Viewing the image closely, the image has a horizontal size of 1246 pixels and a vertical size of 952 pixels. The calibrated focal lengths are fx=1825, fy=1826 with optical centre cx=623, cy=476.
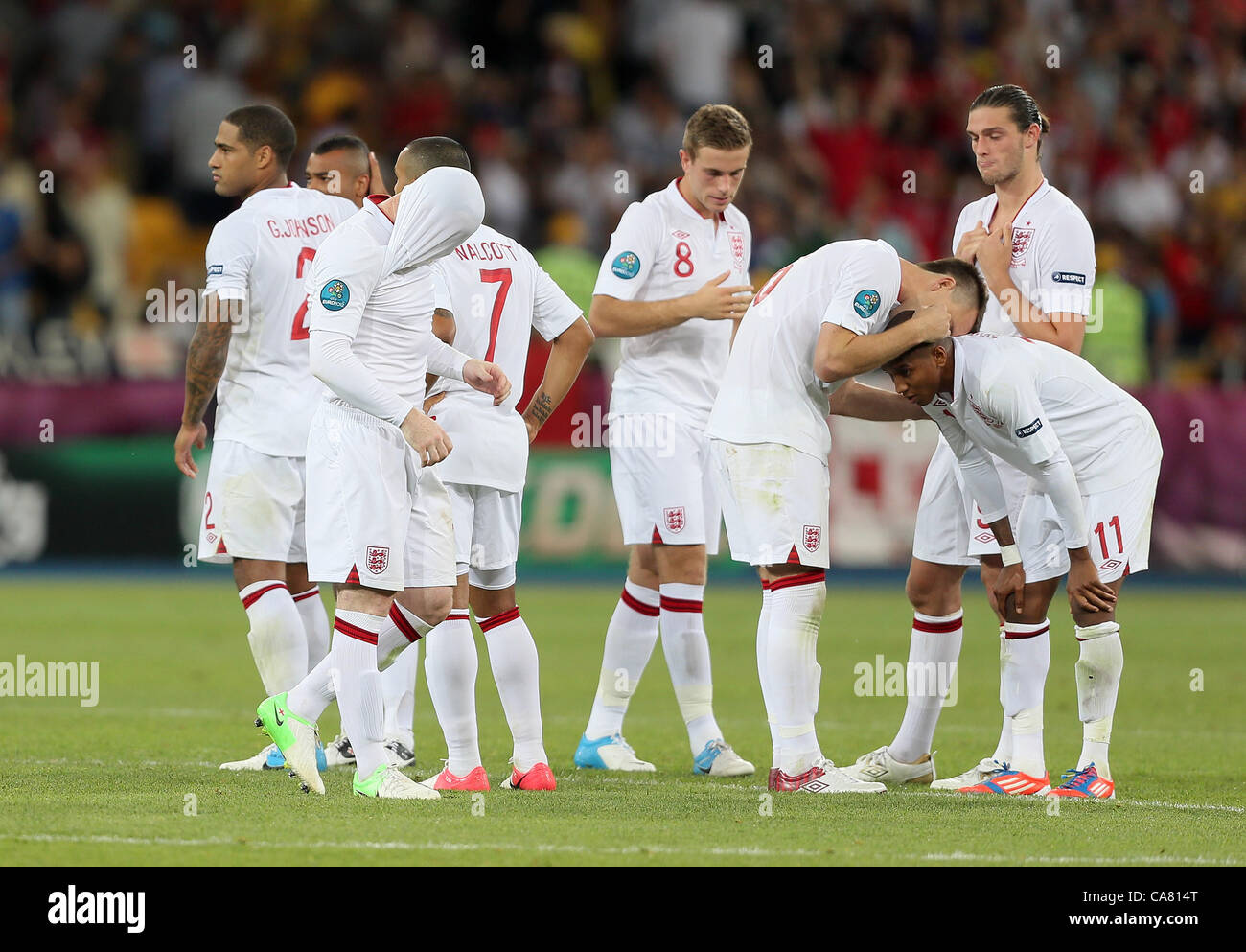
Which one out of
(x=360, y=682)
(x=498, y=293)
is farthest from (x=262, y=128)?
(x=360, y=682)

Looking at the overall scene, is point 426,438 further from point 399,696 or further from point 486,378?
point 399,696

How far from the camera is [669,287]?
866cm

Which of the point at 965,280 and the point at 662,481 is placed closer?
the point at 965,280

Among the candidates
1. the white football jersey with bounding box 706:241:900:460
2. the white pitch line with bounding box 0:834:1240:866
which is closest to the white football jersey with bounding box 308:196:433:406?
the white football jersey with bounding box 706:241:900:460

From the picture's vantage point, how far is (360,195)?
890cm

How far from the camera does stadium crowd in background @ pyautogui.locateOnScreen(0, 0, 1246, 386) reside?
18516mm

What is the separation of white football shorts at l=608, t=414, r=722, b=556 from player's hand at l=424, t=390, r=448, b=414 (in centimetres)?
117

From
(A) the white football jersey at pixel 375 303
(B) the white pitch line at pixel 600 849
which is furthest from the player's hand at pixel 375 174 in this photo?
(B) the white pitch line at pixel 600 849

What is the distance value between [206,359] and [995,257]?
3.50 m

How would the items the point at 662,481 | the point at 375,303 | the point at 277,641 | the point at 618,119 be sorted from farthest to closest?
the point at 618,119 < the point at 662,481 < the point at 277,641 < the point at 375,303

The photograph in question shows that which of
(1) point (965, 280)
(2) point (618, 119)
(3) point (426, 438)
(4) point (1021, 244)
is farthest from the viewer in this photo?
(2) point (618, 119)

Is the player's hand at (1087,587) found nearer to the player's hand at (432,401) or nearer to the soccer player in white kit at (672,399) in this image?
the soccer player in white kit at (672,399)

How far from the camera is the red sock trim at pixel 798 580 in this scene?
7.19 m

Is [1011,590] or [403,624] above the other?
[1011,590]
